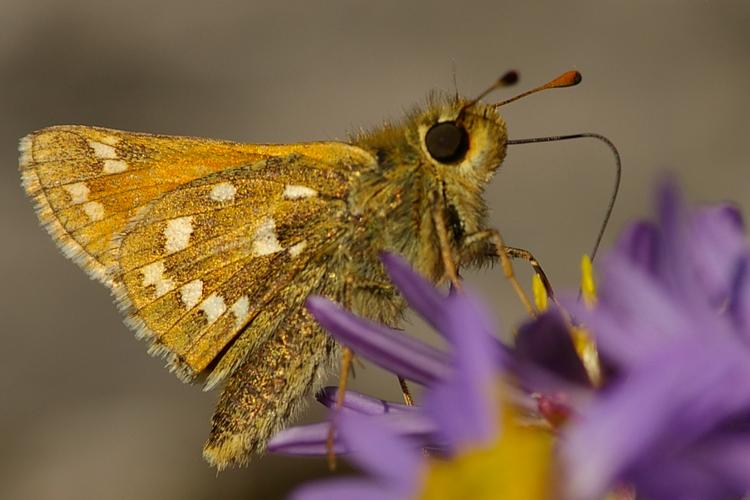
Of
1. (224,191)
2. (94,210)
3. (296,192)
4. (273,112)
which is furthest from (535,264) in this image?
(273,112)

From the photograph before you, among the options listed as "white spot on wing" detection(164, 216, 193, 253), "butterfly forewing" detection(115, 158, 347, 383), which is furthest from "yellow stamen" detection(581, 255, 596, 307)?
"white spot on wing" detection(164, 216, 193, 253)

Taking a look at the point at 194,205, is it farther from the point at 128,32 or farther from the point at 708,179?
the point at 128,32

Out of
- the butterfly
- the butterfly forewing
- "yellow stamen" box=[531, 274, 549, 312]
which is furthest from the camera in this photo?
the butterfly forewing

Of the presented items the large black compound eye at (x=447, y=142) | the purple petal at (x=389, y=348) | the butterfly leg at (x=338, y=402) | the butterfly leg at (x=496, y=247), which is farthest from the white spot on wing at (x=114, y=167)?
the purple petal at (x=389, y=348)

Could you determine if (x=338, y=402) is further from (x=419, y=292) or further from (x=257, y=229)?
(x=257, y=229)

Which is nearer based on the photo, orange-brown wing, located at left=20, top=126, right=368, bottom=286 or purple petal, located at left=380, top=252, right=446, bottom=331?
purple petal, located at left=380, top=252, right=446, bottom=331

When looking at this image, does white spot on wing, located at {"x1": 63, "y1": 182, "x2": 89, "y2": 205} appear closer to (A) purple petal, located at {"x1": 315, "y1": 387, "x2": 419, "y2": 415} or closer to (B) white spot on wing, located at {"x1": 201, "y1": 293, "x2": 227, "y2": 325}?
(B) white spot on wing, located at {"x1": 201, "y1": 293, "x2": 227, "y2": 325}
